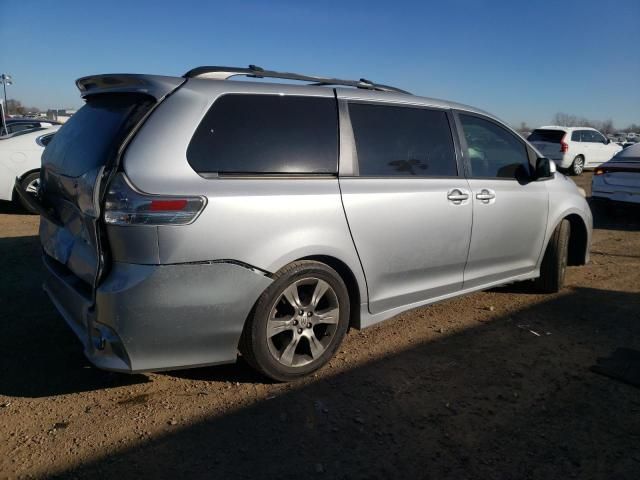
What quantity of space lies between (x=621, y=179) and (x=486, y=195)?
242 inches

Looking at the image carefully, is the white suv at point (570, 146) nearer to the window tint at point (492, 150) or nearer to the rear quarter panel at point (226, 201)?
the window tint at point (492, 150)

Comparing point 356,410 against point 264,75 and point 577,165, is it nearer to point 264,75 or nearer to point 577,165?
point 264,75

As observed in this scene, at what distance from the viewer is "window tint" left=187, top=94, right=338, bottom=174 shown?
9.25ft

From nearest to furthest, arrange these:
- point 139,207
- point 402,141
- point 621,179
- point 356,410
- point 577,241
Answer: point 139,207, point 356,410, point 402,141, point 577,241, point 621,179

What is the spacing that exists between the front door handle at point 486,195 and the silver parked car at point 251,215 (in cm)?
1

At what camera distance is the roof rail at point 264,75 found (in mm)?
3076

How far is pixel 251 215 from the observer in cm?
280

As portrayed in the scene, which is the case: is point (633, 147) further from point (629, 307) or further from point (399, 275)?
point (399, 275)

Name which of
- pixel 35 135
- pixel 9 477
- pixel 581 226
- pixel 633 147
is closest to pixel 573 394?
pixel 581 226

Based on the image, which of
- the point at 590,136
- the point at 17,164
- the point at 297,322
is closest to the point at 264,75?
the point at 297,322

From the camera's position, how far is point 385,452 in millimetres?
2541

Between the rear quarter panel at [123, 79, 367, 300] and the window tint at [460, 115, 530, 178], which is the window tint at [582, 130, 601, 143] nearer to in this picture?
the window tint at [460, 115, 530, 178]

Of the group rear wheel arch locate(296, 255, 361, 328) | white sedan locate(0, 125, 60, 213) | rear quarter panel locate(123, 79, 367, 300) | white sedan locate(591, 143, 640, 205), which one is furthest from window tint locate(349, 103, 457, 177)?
white sedan locate(0, 125, 60, 213)

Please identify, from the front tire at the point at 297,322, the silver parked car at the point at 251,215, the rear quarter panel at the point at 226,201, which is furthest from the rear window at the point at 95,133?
the front tire at the point at 297,322
